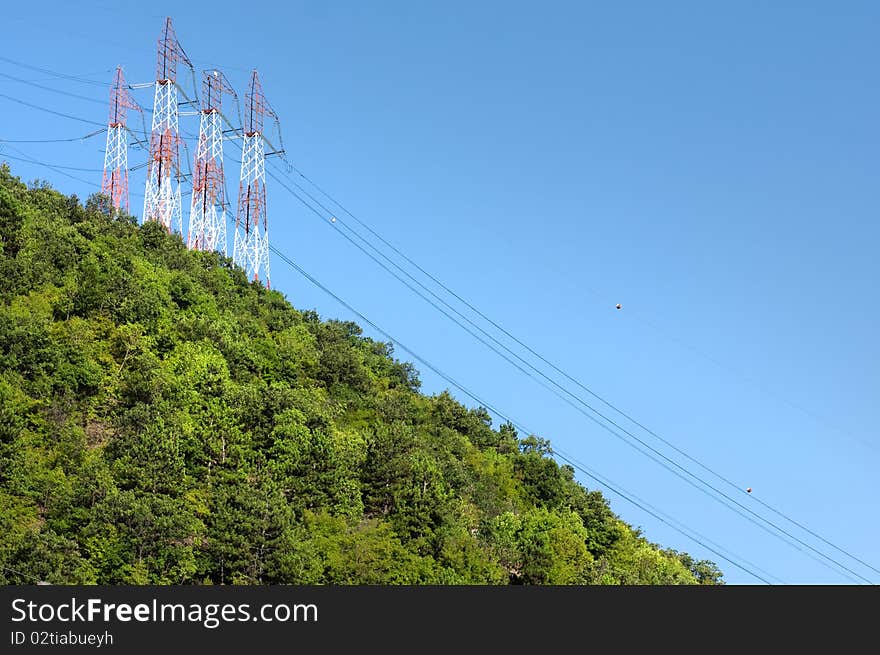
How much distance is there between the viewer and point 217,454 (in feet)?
301

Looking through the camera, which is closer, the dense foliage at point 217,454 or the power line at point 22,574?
the power line at point 22,574

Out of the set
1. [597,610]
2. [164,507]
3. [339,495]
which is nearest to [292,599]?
[597,610]

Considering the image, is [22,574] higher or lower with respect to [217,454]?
lower

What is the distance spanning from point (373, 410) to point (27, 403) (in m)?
38.0

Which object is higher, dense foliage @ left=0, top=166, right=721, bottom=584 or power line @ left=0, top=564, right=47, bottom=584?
dense foliage @ left=0, top=166, right=721, bottom=584

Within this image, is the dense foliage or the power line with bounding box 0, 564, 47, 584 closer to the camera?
the power line with bounding box 0, 564, 47, 584

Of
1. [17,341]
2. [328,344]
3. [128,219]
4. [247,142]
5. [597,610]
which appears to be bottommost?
[597,610]

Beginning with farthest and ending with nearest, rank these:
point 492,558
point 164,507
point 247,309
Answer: point 247,309 < point 492,558 < point 164,507

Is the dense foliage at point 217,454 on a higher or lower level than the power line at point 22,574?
higher

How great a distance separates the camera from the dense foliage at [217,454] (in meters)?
79.6

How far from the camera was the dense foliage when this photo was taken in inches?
3135

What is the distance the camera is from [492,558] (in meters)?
94.8

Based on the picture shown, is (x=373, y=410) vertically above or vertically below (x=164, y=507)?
above

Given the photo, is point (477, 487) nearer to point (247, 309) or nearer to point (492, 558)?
point (492, 558)
